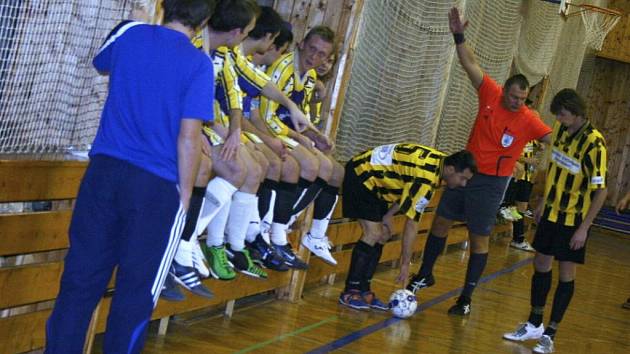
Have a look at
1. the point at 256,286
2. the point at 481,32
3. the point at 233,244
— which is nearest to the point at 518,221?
the point at 481,32

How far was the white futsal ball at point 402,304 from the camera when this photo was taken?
680 cm

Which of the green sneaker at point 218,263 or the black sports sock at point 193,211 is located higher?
the black sports sock at point 193,211

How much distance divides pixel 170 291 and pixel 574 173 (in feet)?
9.81

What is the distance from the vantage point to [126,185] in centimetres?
324

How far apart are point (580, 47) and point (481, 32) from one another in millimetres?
5711

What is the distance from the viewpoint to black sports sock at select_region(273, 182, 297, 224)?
5582 mm

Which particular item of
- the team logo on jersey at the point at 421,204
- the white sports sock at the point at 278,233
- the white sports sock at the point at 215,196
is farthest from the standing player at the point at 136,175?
the team logo on jersey at the point at 421,204

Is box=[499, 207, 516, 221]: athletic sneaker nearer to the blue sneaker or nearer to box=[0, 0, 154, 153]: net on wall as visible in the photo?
the blue sneaker

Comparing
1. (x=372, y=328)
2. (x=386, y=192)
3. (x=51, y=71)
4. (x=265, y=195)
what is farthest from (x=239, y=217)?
(x=386, y=192)

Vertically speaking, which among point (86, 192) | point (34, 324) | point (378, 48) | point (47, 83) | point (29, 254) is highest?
point (378, 48)

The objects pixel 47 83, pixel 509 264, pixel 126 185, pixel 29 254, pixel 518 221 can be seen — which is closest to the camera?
pixel 126 185

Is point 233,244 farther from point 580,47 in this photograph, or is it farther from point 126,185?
point 580,47

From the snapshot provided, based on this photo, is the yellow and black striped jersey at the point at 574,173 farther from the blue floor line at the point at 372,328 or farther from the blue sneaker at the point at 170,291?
the blue sneaker at the point at 170,291

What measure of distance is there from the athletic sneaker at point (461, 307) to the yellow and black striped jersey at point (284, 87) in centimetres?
222
